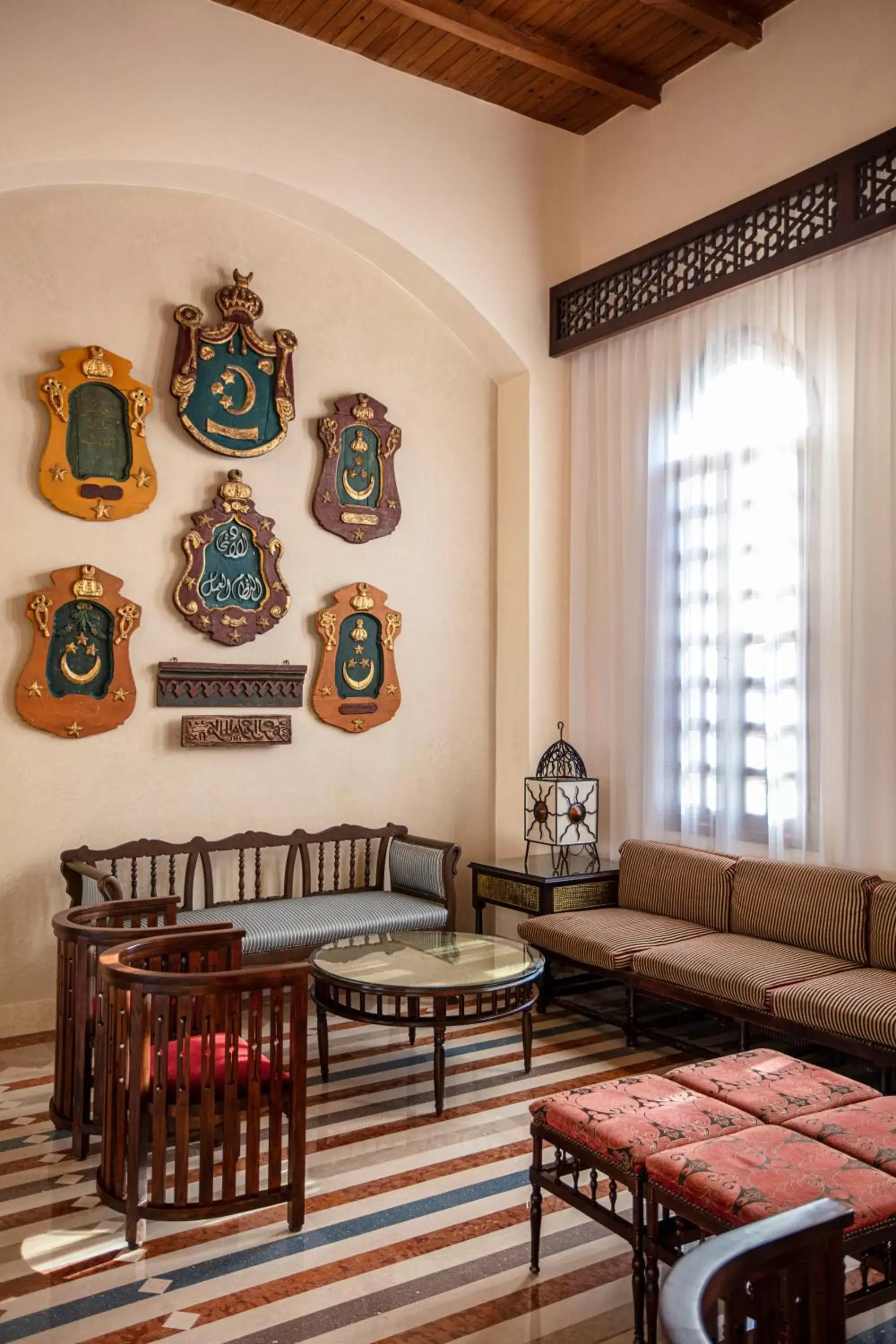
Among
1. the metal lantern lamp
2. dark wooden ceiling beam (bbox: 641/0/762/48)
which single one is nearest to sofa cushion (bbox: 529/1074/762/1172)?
the metal lantern lamp

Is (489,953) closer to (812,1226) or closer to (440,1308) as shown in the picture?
(440,1308)

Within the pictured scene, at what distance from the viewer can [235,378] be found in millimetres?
5508

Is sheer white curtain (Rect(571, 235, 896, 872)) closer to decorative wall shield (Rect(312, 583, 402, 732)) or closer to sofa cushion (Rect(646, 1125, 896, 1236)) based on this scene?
decorative wall shield (Rect(312, 583, 402, 732))

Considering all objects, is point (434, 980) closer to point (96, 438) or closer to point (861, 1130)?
→ point (861, 1130)

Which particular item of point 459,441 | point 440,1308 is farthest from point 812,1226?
point 459,441

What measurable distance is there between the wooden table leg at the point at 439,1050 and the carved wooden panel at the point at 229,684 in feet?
7.05

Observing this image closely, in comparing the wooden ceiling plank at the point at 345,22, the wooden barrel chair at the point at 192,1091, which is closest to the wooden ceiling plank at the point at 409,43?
the wooden ceiling plank at the point at 345,22

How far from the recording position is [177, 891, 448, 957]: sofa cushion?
4.85 metres

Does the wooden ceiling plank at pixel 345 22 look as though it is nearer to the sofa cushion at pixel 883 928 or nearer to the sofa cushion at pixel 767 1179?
the sofa cushion at pixel 883 928

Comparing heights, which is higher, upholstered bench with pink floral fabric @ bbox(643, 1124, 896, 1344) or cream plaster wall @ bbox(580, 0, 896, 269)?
cream plaster wall @ bbox(580, 0, 896, 269)

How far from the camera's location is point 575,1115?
2.81m

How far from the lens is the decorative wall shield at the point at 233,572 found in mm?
5387

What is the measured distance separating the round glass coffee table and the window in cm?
143

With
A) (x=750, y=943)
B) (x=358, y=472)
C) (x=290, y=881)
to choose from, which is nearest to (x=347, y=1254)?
(x=750, y=943)
